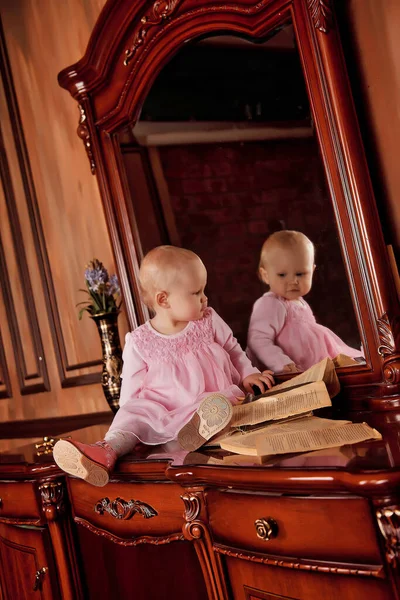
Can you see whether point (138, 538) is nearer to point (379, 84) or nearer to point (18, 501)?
point (18, 501)

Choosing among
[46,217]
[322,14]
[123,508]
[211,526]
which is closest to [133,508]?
[123,508]

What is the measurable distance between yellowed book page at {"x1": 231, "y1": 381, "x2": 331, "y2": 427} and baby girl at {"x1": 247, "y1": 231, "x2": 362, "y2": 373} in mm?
177

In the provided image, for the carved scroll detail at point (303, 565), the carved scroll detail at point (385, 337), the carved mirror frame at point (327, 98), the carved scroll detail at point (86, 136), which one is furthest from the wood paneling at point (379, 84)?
the carved scroll detail at point (86, 136)

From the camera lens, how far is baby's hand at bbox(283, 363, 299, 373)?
1491mm

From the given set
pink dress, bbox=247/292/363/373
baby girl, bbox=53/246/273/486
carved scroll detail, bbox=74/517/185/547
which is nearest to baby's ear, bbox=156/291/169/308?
baby girl, bbox=53/246/273/486

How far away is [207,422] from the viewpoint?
1.24 metres

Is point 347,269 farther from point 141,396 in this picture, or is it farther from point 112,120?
point 112,120

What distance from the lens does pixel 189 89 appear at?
1.67 meters

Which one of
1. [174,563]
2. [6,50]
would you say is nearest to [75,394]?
[174,563]

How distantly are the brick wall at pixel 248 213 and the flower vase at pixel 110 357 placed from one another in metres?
0.46

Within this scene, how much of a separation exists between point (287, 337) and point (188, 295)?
0.83 ft

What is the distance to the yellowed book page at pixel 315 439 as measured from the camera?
1.03 metres

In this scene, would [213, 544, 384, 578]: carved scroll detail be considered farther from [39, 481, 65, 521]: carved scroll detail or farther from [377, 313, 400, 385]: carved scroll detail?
[39, 481, 65, 521]: carved scroll detail

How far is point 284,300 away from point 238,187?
29cm
